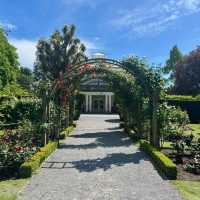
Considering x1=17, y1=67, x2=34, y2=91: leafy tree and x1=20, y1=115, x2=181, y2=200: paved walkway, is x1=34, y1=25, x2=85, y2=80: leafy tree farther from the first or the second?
x1=20, y1=115, x2=181, y2=200: paved walkway

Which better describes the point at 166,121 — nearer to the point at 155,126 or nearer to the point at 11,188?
the point at 155,126

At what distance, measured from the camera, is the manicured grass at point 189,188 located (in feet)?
27.8

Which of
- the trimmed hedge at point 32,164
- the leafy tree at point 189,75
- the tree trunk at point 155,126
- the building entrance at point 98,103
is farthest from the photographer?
the building entrance at point 98,103

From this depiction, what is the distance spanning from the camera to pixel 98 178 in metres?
10.2

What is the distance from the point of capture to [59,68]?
47531 millimetres

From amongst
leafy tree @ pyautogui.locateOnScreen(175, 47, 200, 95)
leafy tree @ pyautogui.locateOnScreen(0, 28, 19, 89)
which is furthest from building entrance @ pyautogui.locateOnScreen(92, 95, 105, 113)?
leafy tree @ pyautogui.locateOnScreen(0, 28, 19, 89)

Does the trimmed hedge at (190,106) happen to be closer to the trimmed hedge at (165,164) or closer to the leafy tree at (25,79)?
the trimmed hedge at (165,164)

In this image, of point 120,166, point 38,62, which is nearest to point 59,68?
point 38,62

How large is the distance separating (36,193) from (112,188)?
1.65 m

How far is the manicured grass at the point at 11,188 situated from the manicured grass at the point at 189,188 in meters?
3.38

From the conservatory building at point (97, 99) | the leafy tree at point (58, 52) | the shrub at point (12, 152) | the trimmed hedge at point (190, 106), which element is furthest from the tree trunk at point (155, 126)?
the conservatory building at point (97, 99)

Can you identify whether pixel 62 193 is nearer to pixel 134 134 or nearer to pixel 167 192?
pixel 167 192

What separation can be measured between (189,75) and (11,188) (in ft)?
158

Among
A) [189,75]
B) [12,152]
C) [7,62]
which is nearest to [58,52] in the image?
[7,62]
